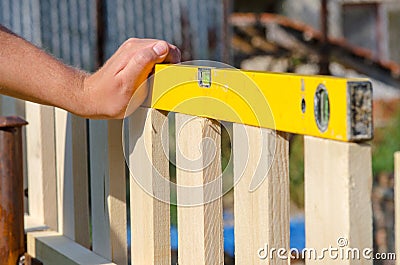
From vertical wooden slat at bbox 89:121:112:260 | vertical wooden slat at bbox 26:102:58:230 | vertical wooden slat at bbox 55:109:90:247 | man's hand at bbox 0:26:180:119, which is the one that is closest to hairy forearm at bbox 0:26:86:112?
man's hand at bbox 0:26:180:119

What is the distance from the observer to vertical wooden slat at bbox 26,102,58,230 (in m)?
2.26

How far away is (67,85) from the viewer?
164 cm

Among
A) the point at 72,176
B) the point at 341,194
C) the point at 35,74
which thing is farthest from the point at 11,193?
the point at 341,194

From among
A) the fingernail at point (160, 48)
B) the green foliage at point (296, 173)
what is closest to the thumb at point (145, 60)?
the fingernail at point (160, 48)

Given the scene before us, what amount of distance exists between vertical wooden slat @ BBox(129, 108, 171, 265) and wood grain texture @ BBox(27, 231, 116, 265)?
0.21 m

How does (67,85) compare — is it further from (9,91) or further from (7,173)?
(7,173)

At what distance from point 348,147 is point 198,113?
1.47 feet

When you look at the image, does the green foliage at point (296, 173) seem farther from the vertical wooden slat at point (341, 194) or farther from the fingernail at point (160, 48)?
the vertical wooden slat at point (341, 194)

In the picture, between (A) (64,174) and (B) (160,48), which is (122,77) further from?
(A) (64,174)

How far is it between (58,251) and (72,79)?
0.54 meters

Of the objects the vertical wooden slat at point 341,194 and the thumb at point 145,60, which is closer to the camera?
the vertical wooden slat at point 341,194

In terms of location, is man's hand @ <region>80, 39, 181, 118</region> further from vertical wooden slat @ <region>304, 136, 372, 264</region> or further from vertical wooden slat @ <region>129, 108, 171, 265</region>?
vertical wooden slat @ <region>304, 136, 372, 264</region>

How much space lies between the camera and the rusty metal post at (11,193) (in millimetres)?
1983

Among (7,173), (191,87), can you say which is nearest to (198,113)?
(191,87)
